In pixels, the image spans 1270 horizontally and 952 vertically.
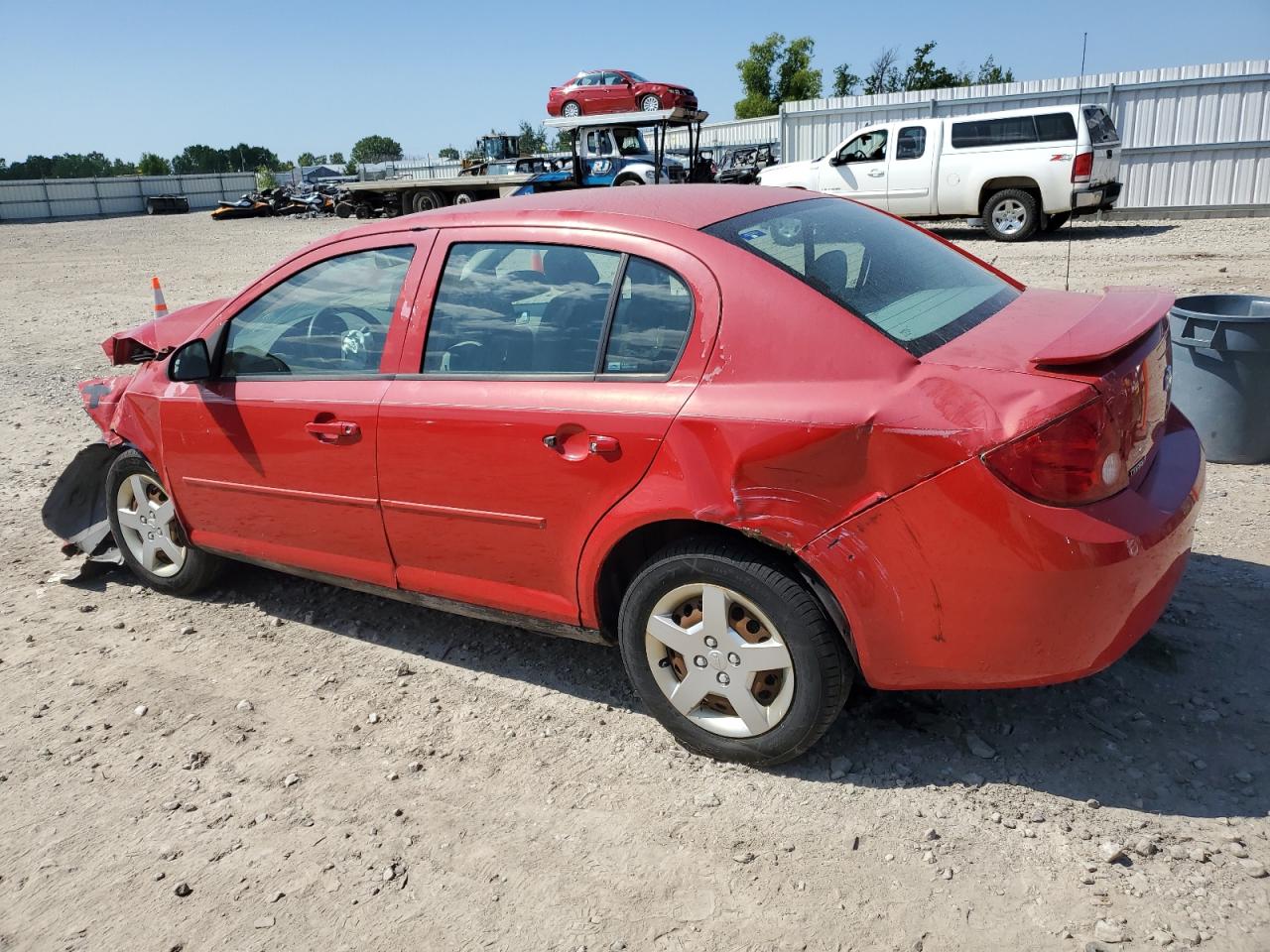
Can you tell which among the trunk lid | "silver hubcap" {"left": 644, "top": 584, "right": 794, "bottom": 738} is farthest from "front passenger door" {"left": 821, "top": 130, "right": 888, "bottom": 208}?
"silver hubcap" {"left": 644, "top": 584, "right": 794, "bottom": 738}

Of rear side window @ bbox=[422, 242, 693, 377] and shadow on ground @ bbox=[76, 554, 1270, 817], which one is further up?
rear side window @ bbox=[422, 242, 693, 377]

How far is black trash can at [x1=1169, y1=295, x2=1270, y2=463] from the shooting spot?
5.05m

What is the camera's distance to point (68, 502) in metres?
4.98

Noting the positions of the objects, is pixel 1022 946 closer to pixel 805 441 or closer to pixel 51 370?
pixel 805 441

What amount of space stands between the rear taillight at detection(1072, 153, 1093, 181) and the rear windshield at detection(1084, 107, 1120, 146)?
1.33ft

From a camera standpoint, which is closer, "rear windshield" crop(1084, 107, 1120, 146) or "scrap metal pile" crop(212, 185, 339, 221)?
"rear windshield" crop(1084, 107, 1120, 146)

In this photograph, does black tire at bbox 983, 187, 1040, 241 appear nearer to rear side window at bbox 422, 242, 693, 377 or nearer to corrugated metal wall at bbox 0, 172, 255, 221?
rear side window at bbox 422, 242, 693, 377

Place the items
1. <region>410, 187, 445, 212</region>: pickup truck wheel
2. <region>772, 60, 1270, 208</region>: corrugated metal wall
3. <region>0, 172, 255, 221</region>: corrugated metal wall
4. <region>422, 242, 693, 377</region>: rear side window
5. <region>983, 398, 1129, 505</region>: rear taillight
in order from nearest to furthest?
<region>983, 398, 1129, 505</region>: rear taillight, <region>422, 242, 693, 377</region>: rear side window, <region>772, 60, 1270, 208</region>: corrugated metal wall, <region>410, 187, 445, 212</region>: pickup truck wheel, <region>0, 172, 255, 221</region>: corrugated metal wall

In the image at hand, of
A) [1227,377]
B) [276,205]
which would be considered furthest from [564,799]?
[276,205]

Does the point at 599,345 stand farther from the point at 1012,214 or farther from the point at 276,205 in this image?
the point at 276,205

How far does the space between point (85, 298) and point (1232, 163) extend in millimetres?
20313

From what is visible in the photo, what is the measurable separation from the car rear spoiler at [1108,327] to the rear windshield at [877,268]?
30 centimetres

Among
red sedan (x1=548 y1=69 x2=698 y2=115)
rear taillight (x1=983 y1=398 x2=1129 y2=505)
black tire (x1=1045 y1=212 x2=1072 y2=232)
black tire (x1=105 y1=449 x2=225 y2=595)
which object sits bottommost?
black tire (x1=105 y1=449 x2=225 y2=595)

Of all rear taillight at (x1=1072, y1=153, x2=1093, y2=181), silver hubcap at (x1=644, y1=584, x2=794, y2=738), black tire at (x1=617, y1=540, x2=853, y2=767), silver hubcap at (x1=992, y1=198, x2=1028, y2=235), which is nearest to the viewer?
black tire at (x1=617, y1=540, x2=853, y2=767)
